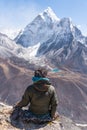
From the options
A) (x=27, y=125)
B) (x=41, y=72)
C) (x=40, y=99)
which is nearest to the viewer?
(x=27, y=125)

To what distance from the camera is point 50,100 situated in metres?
9.76

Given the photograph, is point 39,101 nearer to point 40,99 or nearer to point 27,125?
point 40,99

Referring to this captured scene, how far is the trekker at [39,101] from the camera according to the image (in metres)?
9.48

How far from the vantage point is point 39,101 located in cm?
972

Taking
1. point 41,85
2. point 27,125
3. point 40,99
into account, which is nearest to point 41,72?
point 41,85

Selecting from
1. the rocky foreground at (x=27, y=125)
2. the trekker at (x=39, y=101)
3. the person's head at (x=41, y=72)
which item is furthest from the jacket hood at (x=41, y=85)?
the rocky foreground at (x=27, y=125)

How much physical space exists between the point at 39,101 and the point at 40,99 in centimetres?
6

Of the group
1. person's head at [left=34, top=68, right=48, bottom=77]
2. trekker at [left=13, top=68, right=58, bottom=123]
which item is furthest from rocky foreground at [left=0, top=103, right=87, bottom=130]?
person's head at [left=34, top=68, right=48, bottom=77]

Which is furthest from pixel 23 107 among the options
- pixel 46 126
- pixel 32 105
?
pixel 46 126

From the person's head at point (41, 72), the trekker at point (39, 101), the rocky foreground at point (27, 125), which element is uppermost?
the person's head at point (41, 72)

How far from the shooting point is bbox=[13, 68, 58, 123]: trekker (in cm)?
948

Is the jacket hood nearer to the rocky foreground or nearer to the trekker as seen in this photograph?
the trekker

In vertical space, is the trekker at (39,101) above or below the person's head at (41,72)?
below

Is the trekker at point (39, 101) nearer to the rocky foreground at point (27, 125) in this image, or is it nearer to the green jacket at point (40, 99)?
the green jacket at point (40, 99)
